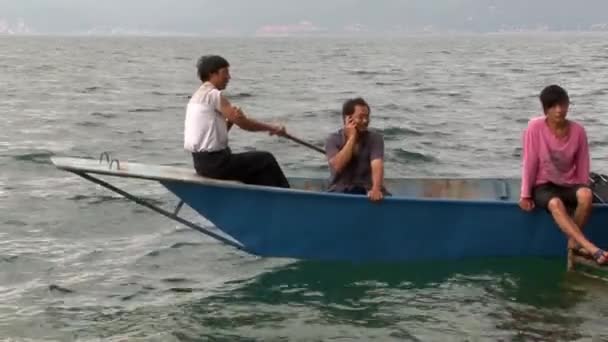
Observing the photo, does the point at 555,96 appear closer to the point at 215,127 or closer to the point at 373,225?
the point at 373,225

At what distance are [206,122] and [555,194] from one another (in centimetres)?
327

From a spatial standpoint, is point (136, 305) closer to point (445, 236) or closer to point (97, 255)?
point (97, 255)

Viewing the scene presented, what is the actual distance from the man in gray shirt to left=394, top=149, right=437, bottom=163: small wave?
8.22 meters

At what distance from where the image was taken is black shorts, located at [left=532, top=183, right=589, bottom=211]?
855 cm

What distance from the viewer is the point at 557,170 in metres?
8.62

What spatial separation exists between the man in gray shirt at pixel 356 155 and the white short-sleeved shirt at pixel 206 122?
104 cm

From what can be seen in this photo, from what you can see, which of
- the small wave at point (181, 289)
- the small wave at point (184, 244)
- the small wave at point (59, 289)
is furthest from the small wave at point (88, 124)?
the small wave at point (181, 289)

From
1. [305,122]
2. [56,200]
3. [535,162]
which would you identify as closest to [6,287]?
[56,200]

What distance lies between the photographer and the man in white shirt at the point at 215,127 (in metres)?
8.53

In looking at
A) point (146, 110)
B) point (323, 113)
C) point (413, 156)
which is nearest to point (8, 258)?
point (413, 156)

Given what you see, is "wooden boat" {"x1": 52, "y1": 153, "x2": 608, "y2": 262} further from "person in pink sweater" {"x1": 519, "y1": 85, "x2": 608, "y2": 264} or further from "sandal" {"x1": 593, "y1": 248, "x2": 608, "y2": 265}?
"sandal" {"x1": 593, "y1": 248, "x2": 608, "y2": 265}

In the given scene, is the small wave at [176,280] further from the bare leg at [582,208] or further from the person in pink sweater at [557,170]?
→ the bare leg at [582,208]

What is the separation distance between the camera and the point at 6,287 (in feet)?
30.9

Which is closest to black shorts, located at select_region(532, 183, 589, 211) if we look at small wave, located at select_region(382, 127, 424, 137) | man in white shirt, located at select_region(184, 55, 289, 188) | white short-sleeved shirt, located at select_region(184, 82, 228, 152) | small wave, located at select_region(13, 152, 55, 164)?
man in white shirt, located at select_region(184, 55, 289, 188)
